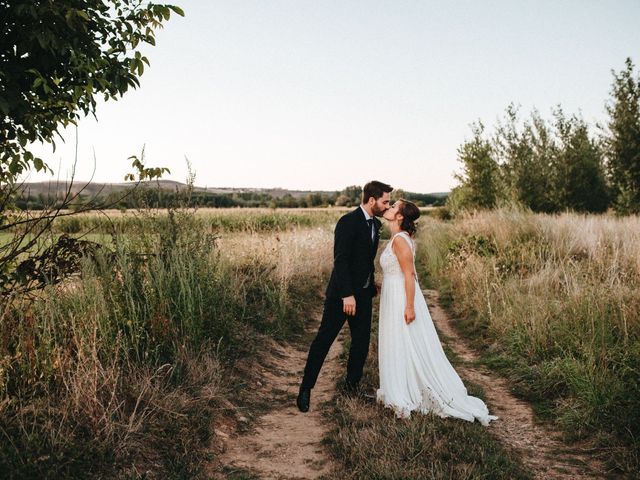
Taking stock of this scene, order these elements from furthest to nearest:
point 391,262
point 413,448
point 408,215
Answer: point 391,262
point 408,215
point 413,448

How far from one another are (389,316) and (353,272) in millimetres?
668

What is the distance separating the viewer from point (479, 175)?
2658 centimetres

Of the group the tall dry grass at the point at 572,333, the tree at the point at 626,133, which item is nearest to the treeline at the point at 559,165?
the tree at the point at 626,133

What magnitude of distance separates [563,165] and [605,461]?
2731cm

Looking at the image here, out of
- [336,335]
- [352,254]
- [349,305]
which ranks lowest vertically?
[336,335]

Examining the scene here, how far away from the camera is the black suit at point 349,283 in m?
5.27

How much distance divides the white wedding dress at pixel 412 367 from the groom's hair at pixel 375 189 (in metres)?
0.52

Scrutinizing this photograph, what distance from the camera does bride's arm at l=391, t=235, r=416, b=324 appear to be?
5.18 m

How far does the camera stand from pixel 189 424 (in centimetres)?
427

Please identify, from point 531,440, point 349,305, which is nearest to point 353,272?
point 349,305

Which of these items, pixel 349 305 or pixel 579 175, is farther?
pixel 579 175

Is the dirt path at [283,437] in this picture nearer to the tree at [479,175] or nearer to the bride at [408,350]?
the bride at [408,350]

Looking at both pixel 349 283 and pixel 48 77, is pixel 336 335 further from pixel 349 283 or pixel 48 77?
pixel 48 77

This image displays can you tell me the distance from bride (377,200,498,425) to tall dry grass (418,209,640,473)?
3.45ft
